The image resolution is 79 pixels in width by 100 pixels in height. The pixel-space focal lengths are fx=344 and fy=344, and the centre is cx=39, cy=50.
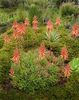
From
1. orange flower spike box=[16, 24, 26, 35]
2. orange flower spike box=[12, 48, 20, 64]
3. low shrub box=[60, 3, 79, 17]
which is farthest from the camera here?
low shrub box=[60, 3, 79, 17]

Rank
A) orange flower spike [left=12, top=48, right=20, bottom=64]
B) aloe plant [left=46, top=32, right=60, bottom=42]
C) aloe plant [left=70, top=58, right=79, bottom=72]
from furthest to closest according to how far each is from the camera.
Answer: aloe plant [left=46, top=32, right=60, bottom=42] → aloe plant [left=70, top=58, right=79, bottom=72] → orange flower spike [left=12, top=48, right=20, bottom=64]

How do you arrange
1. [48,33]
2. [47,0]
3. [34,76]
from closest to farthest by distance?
Answer: [34,76], [48,33], [47,0]

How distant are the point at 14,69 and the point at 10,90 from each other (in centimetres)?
53

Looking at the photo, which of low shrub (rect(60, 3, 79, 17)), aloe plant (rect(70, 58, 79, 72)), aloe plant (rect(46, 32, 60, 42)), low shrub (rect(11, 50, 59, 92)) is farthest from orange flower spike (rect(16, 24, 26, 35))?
low shrub (rect(60, 3, 79, 17))

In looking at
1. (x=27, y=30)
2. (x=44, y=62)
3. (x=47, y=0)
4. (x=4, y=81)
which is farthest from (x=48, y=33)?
(x=47, y=0)

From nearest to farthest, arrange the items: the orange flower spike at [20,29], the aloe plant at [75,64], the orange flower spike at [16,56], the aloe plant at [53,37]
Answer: the orange flower spike at [16,56]
the aloe plant at [75,64]
the orange flower spike at [20,29]
the aloe plant at [53,37]

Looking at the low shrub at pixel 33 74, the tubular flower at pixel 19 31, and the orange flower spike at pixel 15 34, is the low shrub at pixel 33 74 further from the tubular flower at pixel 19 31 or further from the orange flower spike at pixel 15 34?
the orange flower spike at pixel 15 34

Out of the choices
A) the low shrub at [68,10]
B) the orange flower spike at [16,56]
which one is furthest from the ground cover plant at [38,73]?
the low shrub at [68,10]

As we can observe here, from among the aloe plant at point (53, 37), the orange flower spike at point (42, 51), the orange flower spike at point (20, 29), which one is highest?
the orange flower spike at point (20, 29)

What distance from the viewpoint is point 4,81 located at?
341 inches

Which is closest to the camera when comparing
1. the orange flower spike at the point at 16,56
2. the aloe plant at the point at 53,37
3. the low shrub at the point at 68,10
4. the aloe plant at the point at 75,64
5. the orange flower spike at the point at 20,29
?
the orange flower spike at the point at 16,56

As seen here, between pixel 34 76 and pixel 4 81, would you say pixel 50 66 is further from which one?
pixel 4 81

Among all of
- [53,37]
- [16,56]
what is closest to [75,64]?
[53,37]

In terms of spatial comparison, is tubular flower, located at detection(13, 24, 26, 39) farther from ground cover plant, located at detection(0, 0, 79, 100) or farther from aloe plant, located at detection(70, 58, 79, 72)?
aloe plant, located at detection(70, 58, 79, 72)
